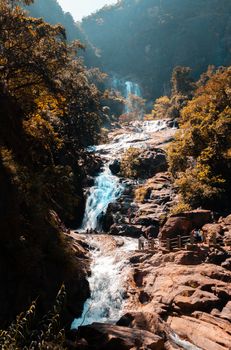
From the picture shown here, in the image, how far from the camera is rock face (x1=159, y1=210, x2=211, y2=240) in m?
21.5

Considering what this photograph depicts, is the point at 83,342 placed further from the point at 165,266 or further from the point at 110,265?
the point at 110,265

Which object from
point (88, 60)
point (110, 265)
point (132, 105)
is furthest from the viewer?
point (88, 60)

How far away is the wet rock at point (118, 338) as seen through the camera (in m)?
10.4

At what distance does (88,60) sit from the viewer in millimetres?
119750

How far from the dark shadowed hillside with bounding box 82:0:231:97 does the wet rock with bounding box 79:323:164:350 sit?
4093 inches

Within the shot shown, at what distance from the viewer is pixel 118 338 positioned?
10.6m

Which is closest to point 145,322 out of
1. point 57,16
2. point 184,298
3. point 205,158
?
point 184,298

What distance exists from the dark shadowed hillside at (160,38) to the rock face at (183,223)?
303 ft

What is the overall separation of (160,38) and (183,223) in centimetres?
11385

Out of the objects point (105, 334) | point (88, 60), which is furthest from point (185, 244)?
point (88, 60)

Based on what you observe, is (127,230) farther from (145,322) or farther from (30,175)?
(30,175)

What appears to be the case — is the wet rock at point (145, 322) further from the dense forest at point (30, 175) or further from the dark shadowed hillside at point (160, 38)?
the dark shadowed hillside at point (160, 38)

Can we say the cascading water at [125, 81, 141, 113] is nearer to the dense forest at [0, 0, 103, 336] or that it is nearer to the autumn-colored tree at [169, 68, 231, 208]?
the autumn-colored tree at [169, 68, 231, 208]

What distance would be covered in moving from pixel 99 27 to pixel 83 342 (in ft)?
488
